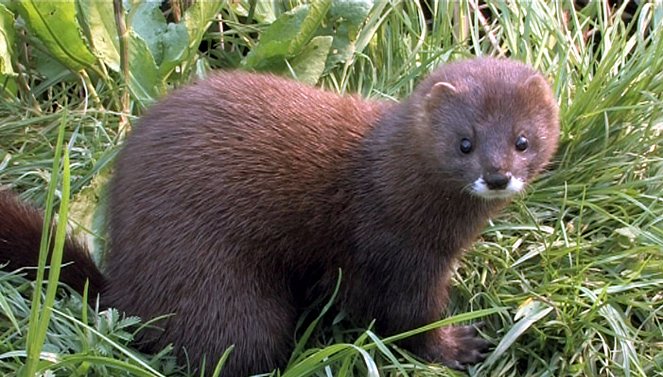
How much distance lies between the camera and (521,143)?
11.8ft

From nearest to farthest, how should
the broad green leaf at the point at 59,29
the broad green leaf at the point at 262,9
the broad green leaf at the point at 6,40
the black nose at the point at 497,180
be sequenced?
1. the black nose at the point at 497,180
2. the broad green leaf at the point at 59,29
3. the broad green leaf at the point at 6,40
4. the broad green leaf at the point at 262,9

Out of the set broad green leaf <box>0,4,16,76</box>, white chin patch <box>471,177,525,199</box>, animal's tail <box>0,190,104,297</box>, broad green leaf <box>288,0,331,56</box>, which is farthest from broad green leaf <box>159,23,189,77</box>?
white chin patch <box>471,177,525,199</box>

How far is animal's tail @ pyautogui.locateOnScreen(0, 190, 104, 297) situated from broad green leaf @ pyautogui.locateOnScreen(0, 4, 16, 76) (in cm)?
93

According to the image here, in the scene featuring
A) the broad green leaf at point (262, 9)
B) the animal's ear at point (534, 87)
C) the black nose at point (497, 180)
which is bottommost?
the black nose at point (497, 180)

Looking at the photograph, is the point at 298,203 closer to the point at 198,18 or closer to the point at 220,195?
the point at 220,195

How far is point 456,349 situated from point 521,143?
84cm

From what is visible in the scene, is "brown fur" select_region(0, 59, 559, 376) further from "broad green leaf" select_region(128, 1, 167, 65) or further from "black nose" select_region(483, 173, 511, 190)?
"broad green leaf" select_region(128, 1, 167, 65)

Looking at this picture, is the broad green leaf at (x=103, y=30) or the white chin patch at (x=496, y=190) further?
the broad green leaf at (x=103, y=30)

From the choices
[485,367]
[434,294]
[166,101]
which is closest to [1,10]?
[166,101]

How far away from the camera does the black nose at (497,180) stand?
3467 mm

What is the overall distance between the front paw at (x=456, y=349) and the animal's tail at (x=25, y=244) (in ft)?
4.12

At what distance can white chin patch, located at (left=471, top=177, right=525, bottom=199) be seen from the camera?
3.50 metres

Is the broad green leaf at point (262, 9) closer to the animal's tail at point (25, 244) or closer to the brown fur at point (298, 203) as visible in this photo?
the brown fur at point (298, 203)

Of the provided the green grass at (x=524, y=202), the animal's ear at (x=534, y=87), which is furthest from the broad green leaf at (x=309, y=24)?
the animal's ear at (x=534, y=87)
